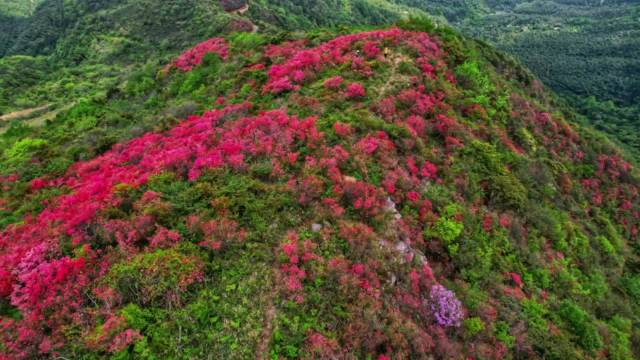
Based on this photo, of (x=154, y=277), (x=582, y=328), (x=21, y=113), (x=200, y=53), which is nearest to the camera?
(x=154, y=277)

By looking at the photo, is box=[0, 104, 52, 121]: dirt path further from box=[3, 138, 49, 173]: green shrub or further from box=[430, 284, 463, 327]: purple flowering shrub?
box=[430, 284, 463, 327]: purple flowering shrub

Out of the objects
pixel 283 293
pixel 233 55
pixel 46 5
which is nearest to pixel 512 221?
pixel 283 293

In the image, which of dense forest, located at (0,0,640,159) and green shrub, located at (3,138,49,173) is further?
dense forest, located at (0,0,640,159)

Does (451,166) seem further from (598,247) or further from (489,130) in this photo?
(598,247)

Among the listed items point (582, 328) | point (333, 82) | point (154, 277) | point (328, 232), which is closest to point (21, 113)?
point (333, 82)

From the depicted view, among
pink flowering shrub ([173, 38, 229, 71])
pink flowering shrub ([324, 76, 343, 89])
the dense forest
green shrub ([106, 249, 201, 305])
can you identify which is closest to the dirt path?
the dense forest

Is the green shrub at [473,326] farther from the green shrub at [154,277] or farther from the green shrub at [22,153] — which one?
the green shrub at [22,153]

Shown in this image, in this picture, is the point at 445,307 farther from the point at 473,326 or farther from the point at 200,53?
the point at 200,53

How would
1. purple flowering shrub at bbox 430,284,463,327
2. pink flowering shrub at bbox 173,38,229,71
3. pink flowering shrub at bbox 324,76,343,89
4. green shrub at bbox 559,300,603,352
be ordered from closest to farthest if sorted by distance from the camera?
purple flowering shrub at bbox 430,284,463,327
green shrub at bbox 559,300,603,352
pink flowering shrub at bbox 324,76,343,89
pink flowering shrub at bbox 173,38,229,71
